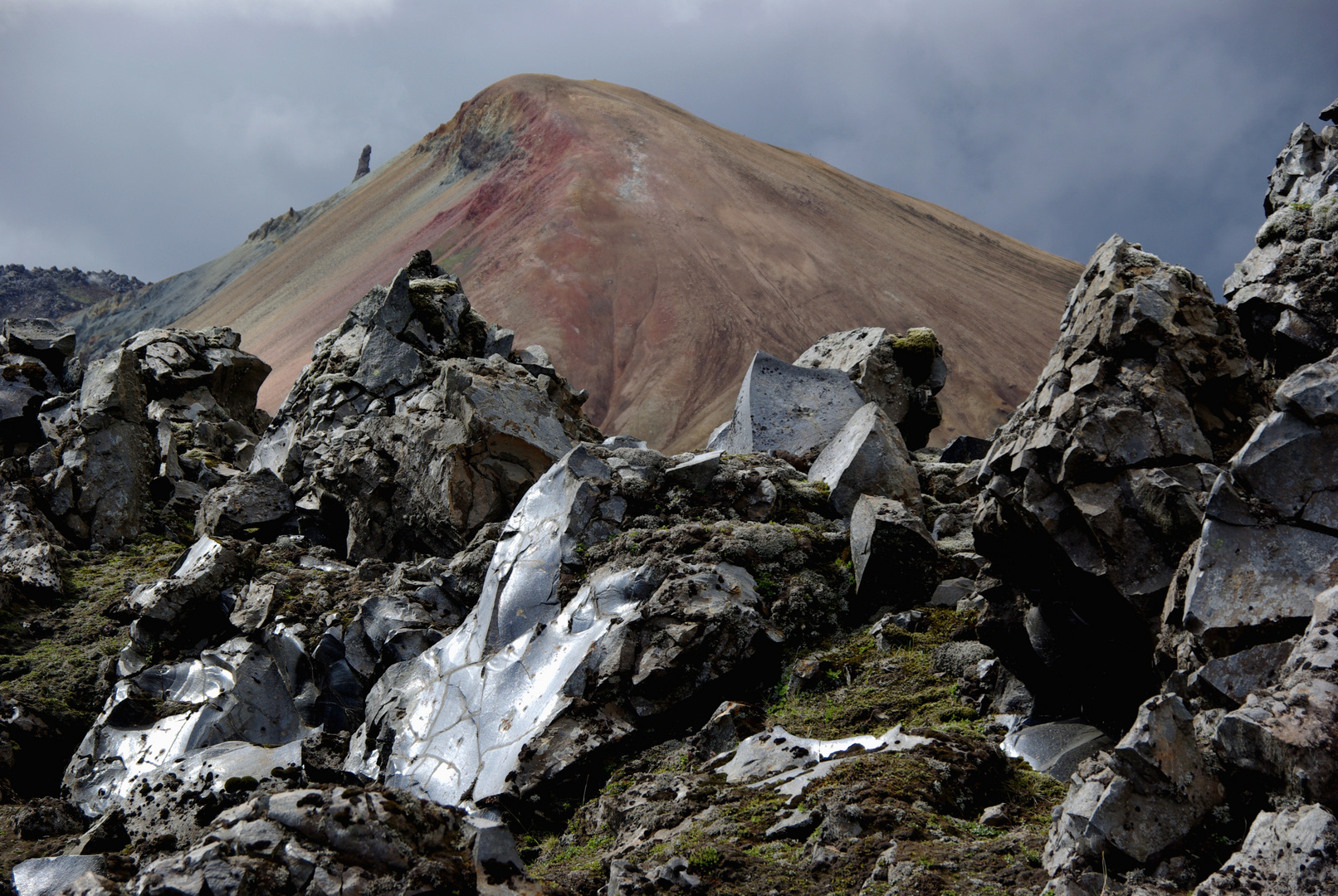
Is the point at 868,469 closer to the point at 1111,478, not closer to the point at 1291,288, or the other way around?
the point at 1291,288

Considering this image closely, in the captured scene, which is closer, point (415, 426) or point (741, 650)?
point (741, 650)

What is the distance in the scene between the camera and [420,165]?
264 feet

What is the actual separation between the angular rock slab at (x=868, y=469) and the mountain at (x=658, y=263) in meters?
26.6

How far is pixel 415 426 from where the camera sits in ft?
45.3


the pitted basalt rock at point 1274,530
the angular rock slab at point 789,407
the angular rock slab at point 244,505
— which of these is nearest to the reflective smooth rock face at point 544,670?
the pitted basalt rock at point 1274,530

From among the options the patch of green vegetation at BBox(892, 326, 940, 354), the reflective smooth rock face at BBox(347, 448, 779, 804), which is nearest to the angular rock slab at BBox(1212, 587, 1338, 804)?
the reflective smooth rock face at BBox(347, 448, 779, 804)

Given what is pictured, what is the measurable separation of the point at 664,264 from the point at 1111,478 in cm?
4479

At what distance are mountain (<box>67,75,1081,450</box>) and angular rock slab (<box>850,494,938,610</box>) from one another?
29221 mm

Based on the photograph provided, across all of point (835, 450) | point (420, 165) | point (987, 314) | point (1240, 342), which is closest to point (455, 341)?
point (835, 450)

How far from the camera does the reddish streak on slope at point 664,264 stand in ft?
Answer: 145

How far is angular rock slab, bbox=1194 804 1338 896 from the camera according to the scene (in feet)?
10.7

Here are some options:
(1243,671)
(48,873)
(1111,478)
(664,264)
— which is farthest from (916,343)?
(664,264)

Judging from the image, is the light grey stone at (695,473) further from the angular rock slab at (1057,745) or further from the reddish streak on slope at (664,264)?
the reddish streak on slope at (664,264)

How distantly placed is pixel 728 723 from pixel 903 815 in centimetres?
205
